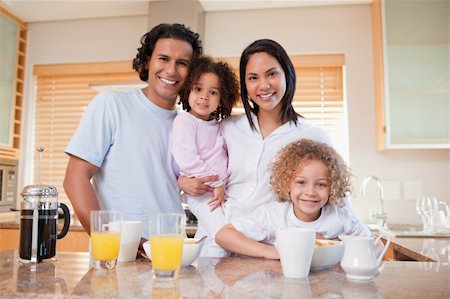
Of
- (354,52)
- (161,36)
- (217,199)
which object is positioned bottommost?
(217,199)

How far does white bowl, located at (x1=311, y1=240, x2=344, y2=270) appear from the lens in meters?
1.00

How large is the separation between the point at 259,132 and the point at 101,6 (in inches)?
91.3

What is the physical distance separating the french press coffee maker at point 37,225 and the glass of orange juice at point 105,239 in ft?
0.52

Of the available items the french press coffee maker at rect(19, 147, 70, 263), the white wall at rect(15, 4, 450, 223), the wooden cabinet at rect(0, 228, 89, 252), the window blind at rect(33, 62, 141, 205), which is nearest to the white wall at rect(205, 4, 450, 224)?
the white wall at rect(15, 4, 450, 223)

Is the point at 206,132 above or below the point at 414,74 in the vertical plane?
below

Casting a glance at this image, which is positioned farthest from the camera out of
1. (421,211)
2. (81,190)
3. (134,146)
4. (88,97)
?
(88,97)

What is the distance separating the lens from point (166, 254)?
897 mm

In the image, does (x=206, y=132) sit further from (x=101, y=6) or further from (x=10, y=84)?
(x=10, y=84)

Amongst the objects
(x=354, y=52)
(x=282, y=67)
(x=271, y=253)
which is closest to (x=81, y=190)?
(x=271, y=253)

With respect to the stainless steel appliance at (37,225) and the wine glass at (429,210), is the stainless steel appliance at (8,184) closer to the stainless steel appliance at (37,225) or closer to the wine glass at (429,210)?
the stainless steel appliance at (37,225)

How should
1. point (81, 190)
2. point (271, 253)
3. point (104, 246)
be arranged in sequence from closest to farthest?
point (104, 246) → point (271, 253) → point (81, 190)

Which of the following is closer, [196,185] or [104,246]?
[104,246]

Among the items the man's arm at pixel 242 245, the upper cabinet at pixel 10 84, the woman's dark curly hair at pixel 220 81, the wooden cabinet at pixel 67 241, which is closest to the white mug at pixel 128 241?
the man's arm at pixel 242 245

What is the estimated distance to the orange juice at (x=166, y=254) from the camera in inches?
35.1
